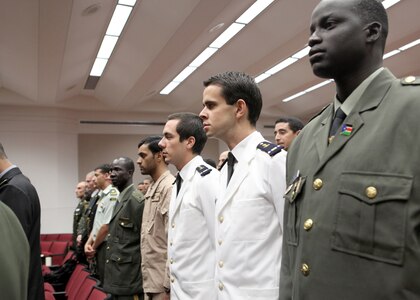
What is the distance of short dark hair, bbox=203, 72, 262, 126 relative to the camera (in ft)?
6.37

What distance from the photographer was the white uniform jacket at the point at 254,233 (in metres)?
1.63

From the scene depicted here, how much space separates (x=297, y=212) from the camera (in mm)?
1211

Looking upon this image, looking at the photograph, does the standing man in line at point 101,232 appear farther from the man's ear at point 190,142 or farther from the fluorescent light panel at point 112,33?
the fluorescent light panel at point 112,33

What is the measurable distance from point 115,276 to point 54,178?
Answer: 9.47 meters

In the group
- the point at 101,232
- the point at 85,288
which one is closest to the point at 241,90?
the point at 85,288

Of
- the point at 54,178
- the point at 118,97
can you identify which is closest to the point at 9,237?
the point at 118,97

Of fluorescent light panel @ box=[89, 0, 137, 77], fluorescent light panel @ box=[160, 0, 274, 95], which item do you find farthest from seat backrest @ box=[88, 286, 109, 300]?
fluorescent light panel @ box=[160, 0, 274, 95]

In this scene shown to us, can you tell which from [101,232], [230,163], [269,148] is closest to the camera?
[269,148]

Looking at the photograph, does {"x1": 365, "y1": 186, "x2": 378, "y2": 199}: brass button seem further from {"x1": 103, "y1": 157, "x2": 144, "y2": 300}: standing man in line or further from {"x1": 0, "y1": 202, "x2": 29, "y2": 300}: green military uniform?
{"x1": 103, "y1": 157, "x2": 144, "y2": 300}: standing man in line

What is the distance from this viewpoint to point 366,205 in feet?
3.22

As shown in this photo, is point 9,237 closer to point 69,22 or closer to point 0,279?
point 0,279

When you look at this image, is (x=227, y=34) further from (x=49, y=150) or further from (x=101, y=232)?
(x=49, y=150)

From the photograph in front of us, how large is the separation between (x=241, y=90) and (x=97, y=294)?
162 centimetres

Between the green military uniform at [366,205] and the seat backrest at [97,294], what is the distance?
1.76 metres
